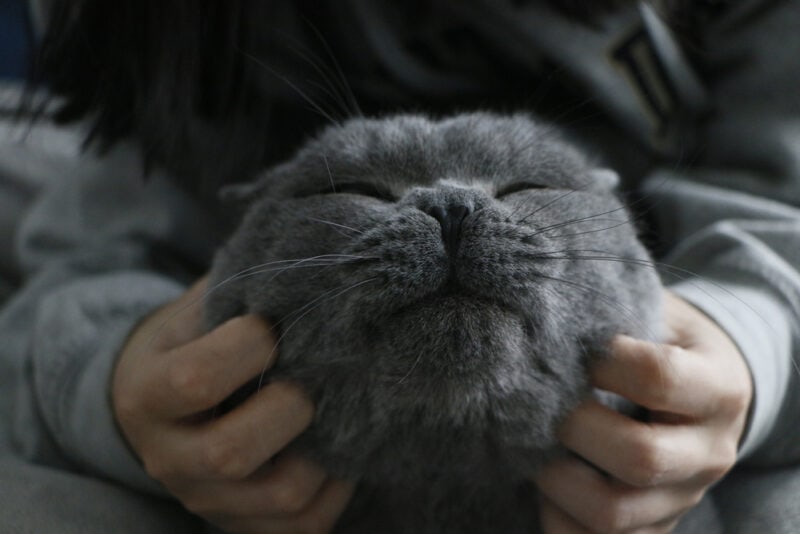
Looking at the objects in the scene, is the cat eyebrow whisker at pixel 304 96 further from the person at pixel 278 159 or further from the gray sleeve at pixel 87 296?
the gray sleeve at pixel 87 296

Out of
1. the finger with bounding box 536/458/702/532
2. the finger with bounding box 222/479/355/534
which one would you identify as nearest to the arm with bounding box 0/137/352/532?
the finger with bounding box 222/479/355/534

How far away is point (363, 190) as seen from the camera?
721 mm

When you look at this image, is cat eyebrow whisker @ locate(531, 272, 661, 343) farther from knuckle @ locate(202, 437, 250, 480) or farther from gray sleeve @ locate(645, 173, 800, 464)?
knuckle @ locate(202, 437, 250, 480)

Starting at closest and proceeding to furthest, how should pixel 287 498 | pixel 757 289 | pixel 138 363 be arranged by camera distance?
pixel 287 498
pixel 138 363
pixel 757 289

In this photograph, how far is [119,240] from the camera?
1211mm

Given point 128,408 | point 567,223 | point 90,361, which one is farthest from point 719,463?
point 90,361

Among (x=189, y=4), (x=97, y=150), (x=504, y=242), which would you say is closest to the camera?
(x=504, y=242)

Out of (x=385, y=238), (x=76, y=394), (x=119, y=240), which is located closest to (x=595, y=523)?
(x=385, y=238)

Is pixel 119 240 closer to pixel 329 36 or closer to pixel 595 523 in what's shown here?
pixel 329 36

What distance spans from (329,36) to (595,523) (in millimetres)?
847

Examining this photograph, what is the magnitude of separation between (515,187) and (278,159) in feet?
1.97

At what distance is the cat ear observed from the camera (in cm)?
79

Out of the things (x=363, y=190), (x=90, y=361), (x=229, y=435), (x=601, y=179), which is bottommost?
(x=90, y=361)

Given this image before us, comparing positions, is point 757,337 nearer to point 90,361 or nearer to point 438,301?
point 438,301
